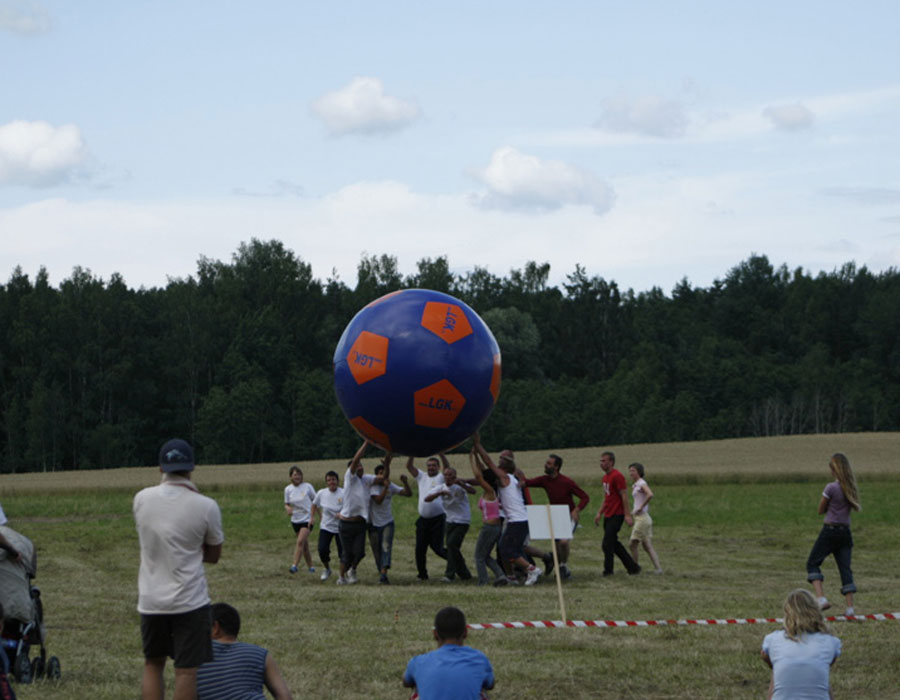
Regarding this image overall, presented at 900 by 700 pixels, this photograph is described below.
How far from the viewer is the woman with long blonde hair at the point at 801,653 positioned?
682cm

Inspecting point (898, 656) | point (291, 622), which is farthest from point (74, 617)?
point (898, 656)

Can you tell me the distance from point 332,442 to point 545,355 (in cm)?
2892

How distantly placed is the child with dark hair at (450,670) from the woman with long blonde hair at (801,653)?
1.68m

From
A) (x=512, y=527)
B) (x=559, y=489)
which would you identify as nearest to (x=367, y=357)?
(x=512, y=527)

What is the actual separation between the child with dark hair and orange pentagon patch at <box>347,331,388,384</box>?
3641mm

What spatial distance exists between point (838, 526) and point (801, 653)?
7.06 metres

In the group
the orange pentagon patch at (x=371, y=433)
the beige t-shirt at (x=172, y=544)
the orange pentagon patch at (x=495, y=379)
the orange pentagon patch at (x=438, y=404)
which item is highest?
the orange pentagon patch at (x=495, y=379)

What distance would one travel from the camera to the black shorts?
23.5 ft

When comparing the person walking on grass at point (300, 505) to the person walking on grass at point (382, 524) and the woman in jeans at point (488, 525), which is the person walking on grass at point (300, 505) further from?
the woman in jeans at point (488, 525)

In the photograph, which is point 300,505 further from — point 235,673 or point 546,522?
point 235,673

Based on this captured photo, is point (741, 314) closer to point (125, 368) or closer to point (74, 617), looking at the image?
point (125, 368)

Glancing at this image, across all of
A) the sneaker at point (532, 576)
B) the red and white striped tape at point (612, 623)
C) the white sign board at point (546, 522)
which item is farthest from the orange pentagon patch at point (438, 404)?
the sneaker at point (532, 576)

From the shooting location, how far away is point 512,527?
55.5ft

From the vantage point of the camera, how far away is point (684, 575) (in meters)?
18.8
